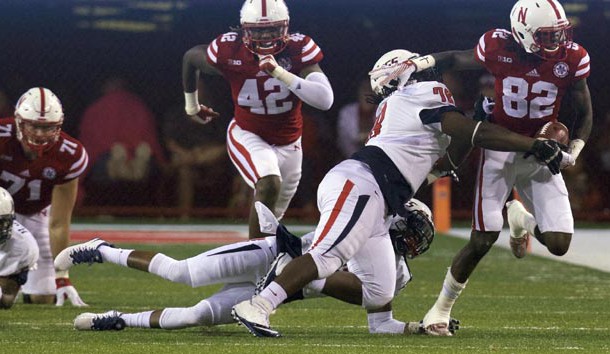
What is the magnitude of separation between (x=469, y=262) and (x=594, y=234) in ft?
23.1

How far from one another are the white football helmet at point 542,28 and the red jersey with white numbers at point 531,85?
6 centimetres

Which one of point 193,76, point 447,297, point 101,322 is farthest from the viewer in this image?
point 193,76

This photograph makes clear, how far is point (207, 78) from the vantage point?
1346 cm

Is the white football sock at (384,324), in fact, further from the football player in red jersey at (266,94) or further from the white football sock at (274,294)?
→ the football player in red jersey at (266,94)

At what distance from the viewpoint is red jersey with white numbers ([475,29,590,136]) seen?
6.95 m

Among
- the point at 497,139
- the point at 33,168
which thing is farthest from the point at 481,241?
the point at 33,168

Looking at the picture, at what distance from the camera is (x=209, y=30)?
45.2 ft

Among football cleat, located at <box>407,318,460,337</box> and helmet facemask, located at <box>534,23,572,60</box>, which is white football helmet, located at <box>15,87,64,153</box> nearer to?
football cleat, located at <box>407,318,460,337</box>

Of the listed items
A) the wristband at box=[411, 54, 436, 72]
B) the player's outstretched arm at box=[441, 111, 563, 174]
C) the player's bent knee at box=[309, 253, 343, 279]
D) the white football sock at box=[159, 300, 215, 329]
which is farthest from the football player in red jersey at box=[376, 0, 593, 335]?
the white football sock at box=[159, 300, 215, 329]

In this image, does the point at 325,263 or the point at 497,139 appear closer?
the point at 325,263

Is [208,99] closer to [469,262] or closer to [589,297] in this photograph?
[589,297]

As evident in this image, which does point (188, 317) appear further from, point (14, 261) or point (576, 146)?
point (576, 146)

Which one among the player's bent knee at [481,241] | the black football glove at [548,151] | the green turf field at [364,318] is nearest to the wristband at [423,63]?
the black football glove at [548,151]

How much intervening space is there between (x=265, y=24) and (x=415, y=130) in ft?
6.05
